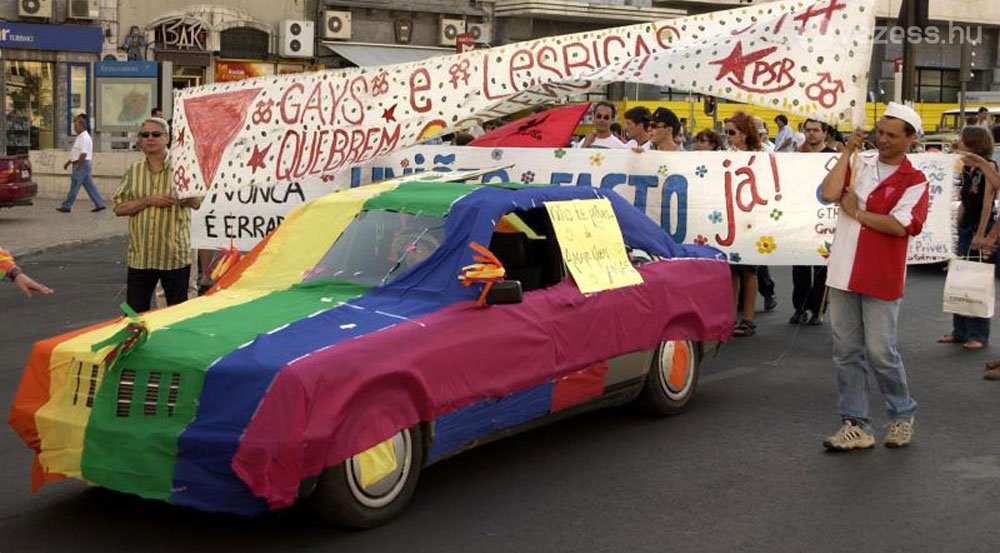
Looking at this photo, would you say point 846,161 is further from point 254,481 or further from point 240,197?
point 240,197

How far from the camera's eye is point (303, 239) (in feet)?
24.5

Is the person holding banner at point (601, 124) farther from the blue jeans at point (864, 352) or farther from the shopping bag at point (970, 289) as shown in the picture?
the blue jeans at point (864, 352)

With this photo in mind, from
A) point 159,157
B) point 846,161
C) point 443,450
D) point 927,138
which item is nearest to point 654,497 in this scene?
point 443,450

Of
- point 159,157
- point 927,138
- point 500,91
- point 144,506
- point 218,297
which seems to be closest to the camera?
point 144,506

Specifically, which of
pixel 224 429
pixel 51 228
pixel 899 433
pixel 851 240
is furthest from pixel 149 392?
pixel 51 228

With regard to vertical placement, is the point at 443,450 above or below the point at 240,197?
below

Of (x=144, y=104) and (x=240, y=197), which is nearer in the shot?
(x=240, y=197)

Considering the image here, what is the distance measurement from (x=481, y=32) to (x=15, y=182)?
1958 centimetres

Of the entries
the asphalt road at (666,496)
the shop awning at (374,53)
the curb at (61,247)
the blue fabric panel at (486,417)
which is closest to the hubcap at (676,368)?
the asphalt road at (666,496)

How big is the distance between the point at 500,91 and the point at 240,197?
2.34 meters

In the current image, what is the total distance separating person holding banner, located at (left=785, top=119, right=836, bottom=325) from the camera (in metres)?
12.2

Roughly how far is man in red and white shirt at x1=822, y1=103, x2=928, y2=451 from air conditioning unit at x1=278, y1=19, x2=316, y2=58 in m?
30.1

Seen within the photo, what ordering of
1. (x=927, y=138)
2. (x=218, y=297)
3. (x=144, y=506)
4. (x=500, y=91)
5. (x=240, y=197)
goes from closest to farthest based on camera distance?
(x=144, y=506) < (x=218, y=297) < (x=500, y=91) < (x=240, y=197) < (x=927, y=138)

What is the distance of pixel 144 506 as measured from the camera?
21.0ft
